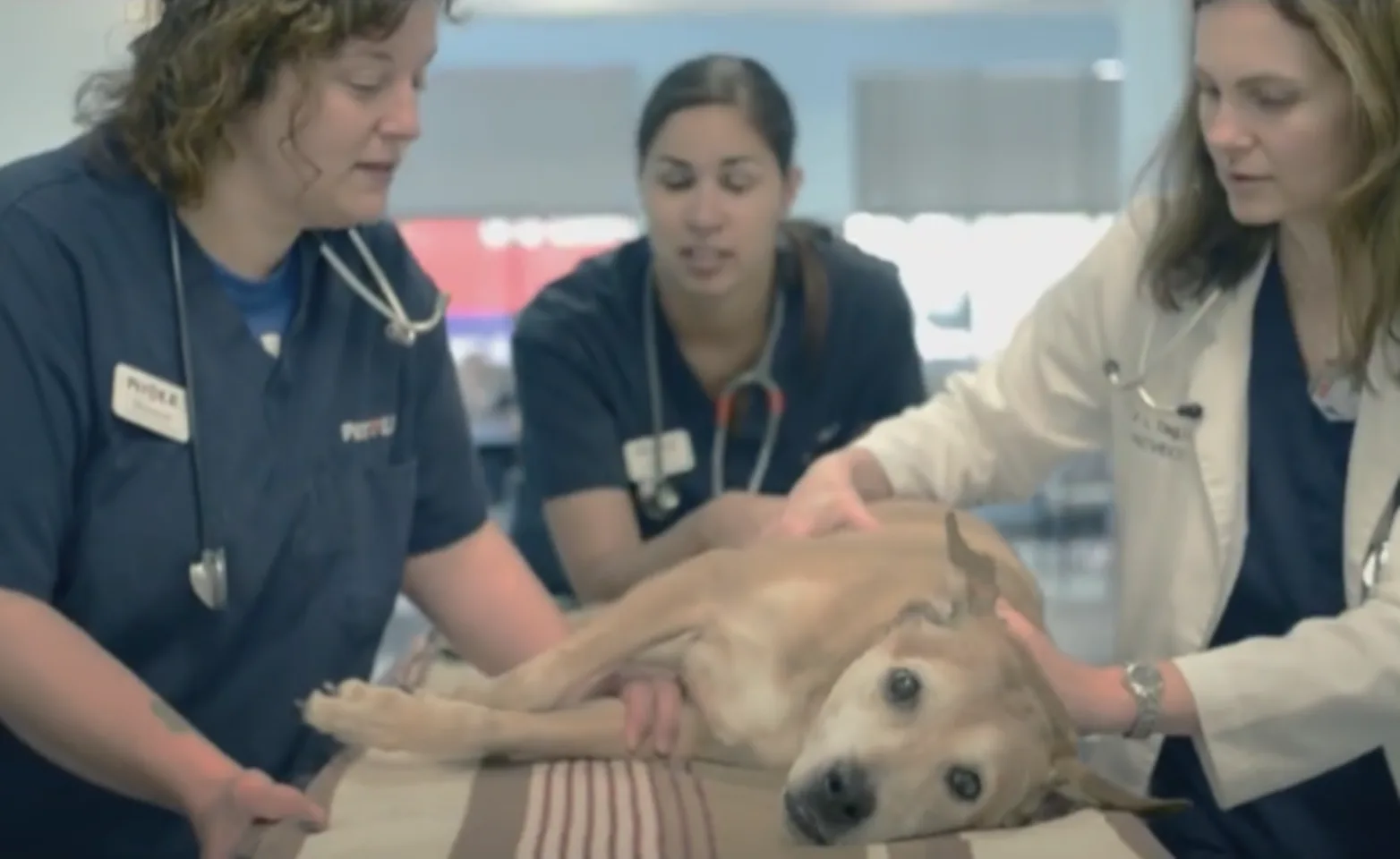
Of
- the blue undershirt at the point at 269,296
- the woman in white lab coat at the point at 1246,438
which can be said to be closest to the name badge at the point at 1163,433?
the woman in white lab coat at the point at 1246,438

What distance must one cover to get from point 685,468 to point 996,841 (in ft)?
3.17

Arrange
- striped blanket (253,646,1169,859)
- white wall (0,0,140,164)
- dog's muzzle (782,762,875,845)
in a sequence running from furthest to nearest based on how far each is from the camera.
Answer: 1. white wall (0,0,140,164)
2. dog's muzzle (782,762,875,845)
3. striped blanket (253,646,1169,859)

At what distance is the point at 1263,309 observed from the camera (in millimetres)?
1530

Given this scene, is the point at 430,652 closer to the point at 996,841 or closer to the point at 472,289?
the point at 996,841

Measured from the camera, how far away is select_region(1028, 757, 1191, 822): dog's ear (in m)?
1.22

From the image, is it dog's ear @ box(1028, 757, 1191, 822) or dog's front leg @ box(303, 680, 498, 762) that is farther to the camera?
dog's front leg @ box(303, 680, 498, 762)

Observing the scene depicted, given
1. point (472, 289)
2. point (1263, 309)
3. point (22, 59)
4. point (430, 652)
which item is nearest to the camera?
point (1263, 309)

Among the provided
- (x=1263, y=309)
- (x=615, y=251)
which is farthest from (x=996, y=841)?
(x=615, y=251)

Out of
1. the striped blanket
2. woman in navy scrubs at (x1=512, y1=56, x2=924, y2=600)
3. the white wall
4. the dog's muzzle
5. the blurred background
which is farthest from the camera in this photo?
the blurred background

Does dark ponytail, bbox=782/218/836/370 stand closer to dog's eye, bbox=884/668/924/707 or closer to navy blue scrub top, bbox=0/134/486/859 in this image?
navy blue scrub top, bbox=0/134/486/859

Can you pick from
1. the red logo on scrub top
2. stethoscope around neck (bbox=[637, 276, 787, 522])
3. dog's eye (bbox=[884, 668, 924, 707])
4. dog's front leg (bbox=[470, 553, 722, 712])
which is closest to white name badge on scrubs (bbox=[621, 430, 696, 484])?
stethoscope around neck (bbox=[637, 276, 787, 522])

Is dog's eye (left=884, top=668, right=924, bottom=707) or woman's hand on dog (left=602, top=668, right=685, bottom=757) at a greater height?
dog's eye (left=884, top=668, right=924, bottom=707)

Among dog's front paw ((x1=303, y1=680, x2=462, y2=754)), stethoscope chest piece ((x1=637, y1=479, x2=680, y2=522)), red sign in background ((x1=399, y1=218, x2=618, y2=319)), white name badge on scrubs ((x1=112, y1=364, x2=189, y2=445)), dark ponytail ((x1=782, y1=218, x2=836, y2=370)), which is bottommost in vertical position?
red sign in background ((x1=399, y1=218, x2=618, y2=319))

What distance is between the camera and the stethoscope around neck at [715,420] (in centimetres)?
206
